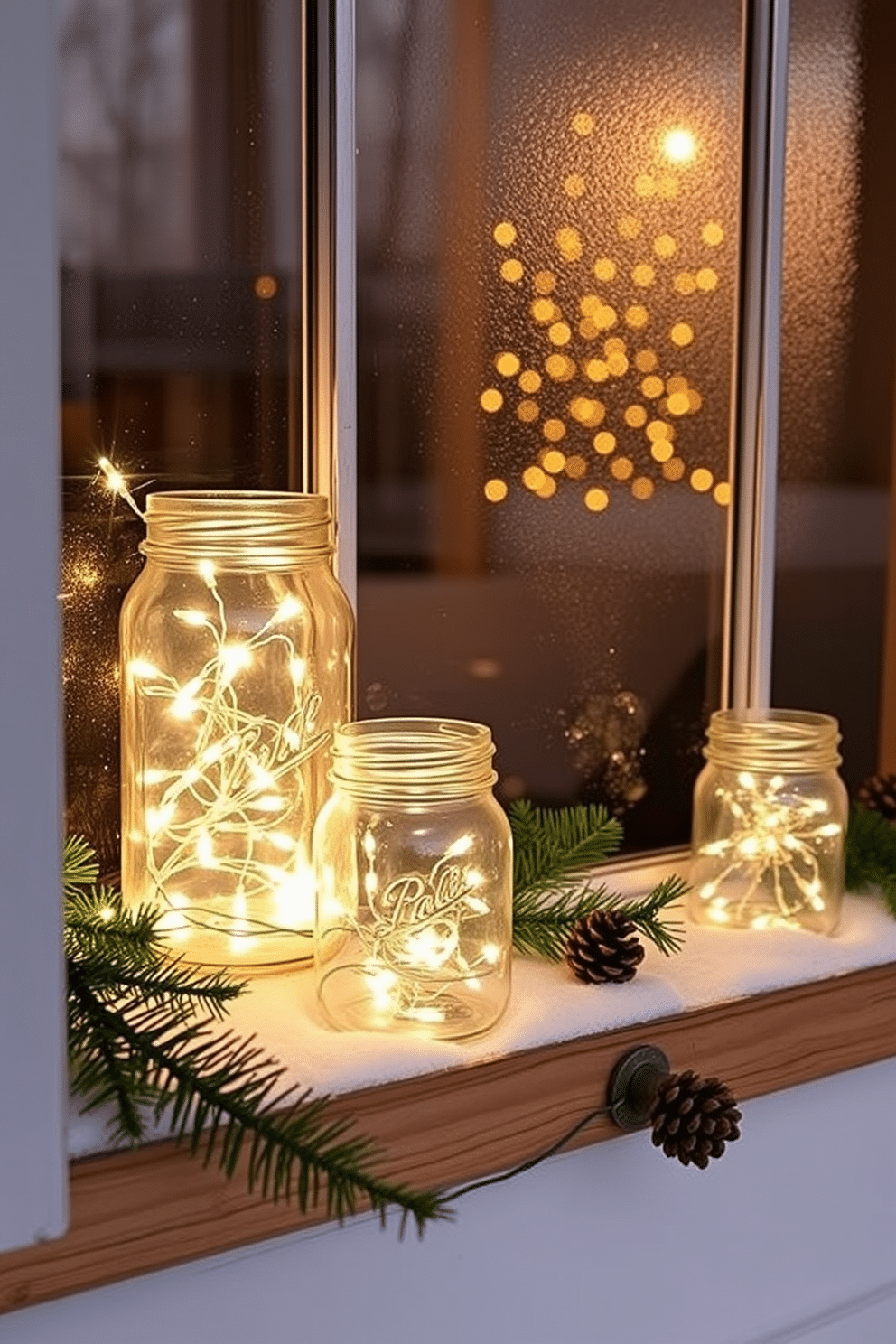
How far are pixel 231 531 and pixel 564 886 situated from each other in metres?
0.33

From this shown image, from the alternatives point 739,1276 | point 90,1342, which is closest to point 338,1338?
point 90,1342

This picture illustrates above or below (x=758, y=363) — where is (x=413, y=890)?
below

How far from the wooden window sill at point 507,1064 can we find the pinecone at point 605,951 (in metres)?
0.01

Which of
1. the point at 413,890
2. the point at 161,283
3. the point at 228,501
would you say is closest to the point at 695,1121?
the point at 413,890

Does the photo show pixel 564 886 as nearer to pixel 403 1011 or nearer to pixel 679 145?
pixel 403 1011

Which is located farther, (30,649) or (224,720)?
(224,720)

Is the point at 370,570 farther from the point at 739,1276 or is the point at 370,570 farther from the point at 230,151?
the point at 739,1276

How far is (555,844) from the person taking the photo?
43.2 inches

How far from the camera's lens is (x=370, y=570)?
109cm

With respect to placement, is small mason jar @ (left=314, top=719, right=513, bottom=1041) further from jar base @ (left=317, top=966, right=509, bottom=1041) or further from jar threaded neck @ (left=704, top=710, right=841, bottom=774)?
jar threaded neck @ (left=704, top=710, right=841, bottom=774)

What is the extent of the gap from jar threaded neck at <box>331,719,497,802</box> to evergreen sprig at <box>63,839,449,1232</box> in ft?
0.42

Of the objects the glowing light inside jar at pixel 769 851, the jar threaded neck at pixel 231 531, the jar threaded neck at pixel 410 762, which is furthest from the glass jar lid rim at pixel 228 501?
A: the glowing light inside jar at pixel 769 851

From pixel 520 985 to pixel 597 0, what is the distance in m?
0.65

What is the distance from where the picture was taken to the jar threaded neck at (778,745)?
43.3 inches
